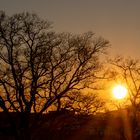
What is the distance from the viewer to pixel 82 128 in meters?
60.5

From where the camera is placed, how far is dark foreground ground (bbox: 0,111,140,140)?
38750 mm

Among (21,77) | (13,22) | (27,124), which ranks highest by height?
(13,22)

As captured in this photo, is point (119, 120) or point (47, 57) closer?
point (47, 57)

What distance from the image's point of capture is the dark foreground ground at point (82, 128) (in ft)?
127

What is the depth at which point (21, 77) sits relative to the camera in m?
37.2

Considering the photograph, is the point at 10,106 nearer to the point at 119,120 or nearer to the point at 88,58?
the point at 88,58

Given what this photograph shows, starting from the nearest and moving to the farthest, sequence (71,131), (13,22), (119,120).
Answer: (13,22)
(71,131)
(119,120)

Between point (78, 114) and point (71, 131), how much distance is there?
64.3 ft

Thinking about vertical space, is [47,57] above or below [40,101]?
above

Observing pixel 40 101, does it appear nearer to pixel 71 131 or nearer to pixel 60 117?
pixel 60 117

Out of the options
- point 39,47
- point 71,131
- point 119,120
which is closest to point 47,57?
point 39,47

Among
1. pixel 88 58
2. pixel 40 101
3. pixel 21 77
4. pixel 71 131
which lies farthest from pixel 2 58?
pixel 71 131

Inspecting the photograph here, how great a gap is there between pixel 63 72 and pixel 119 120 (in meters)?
30.3

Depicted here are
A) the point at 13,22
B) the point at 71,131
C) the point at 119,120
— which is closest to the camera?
the point at 13,22
